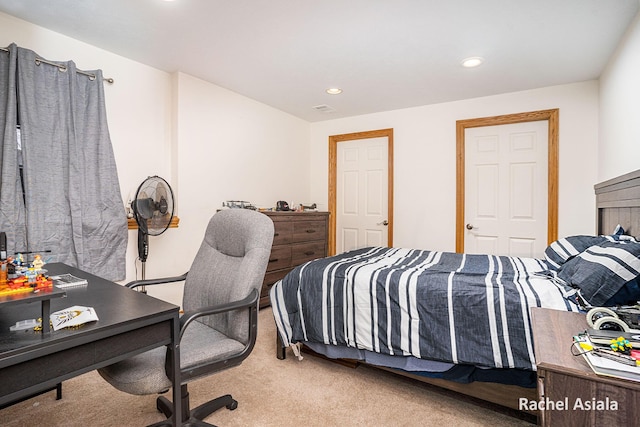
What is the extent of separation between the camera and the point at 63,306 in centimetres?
121

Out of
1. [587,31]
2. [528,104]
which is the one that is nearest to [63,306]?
[587,31]

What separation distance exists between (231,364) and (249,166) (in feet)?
9.58

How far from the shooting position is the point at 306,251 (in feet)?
13.8

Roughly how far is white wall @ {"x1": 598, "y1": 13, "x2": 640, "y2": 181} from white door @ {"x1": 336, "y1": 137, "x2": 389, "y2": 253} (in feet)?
7.56

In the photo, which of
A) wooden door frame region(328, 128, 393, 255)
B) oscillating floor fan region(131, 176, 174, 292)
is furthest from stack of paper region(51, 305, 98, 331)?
wooden door frame region(328, 128, 393, 255)

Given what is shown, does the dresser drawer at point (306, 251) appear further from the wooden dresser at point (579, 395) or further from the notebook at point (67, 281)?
the wooden dresser at point (579, 395)

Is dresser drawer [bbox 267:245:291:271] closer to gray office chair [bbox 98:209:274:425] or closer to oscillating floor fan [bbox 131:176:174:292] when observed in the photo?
oscillating floor fan [bbox 131:176:174:292]

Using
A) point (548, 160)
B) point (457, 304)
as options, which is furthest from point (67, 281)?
point (548, 160)

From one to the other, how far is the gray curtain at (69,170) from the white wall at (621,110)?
3.93m

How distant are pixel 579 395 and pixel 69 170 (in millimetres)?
3218

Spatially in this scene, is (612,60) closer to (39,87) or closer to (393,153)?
(393,153)

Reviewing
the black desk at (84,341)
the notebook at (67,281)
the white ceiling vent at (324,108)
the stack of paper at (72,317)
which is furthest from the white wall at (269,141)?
the stack of paper at (72,317)

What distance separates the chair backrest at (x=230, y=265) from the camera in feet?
5.26

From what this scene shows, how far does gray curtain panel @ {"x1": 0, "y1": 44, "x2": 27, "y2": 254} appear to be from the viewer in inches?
86.9
